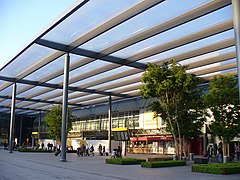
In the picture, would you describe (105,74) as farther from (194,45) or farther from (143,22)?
(143,22)

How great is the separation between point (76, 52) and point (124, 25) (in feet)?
22.7

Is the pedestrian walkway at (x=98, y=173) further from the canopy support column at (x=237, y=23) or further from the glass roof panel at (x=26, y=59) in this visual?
the glass roof panel at (x=26, y=59)

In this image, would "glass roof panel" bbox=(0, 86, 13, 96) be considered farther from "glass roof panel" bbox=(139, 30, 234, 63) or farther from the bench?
the bench

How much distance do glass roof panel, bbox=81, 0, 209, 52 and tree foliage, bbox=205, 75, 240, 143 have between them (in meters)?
7.12

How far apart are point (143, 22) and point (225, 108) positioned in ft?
28.7

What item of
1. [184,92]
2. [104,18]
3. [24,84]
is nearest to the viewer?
[104,18]

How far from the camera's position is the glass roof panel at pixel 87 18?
17234 millimetres

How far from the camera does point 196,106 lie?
77.9ft

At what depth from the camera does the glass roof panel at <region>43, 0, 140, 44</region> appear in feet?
56.5

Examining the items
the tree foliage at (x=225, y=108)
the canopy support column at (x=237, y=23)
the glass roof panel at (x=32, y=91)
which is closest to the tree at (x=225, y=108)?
the tree foliage at (x=225, y=108)

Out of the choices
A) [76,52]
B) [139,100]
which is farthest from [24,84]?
[139,100]

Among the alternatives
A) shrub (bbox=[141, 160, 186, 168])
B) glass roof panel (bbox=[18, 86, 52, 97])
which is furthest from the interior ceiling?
shrub (bbox=[141, 160, 186, 168])

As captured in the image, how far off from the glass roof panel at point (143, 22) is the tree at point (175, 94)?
3.46m

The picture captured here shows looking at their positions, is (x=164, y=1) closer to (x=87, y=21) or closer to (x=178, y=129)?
(x=87, y=21)
